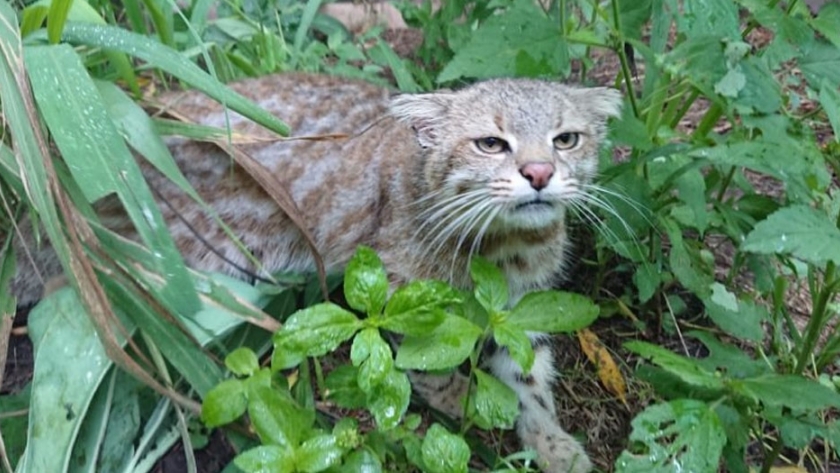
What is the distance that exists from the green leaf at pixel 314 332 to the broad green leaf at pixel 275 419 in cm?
8

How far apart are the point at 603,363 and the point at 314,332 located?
3.82 ft

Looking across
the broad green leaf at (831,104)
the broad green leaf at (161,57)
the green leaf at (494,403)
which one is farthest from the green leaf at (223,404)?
the broad green leaf at (831,104)

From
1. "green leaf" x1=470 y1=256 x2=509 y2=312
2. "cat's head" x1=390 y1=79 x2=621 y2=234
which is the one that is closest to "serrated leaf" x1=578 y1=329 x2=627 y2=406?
"cat's head" x1=390 y1=79 x2=621 y2=234

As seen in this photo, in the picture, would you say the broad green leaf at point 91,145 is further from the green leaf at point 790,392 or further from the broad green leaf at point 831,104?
the broad green leaf at point 831,104

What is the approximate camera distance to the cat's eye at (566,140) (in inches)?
107

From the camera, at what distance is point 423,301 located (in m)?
2.24

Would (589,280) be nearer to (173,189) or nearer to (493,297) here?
(493,297)

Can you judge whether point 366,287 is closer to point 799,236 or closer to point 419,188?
point 419,188

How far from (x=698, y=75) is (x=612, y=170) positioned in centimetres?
39

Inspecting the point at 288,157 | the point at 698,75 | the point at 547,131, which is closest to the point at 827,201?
the point at 698,75

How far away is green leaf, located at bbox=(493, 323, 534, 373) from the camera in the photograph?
224cm

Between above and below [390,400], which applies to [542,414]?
below

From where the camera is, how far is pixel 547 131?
8.80ft

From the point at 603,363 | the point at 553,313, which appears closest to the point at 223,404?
the point at 553,313
